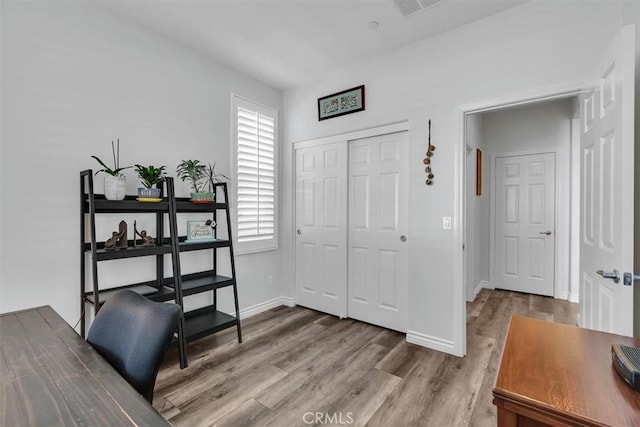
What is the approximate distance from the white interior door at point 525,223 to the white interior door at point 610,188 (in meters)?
2.65

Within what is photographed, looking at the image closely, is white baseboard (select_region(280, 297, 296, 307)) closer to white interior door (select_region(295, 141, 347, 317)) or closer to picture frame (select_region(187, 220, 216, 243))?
white interior door (select_region(295, 141, 347, 317))

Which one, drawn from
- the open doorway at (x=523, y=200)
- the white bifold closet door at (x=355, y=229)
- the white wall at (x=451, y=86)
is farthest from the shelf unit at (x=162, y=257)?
the open doorway at (x=523, y=200)

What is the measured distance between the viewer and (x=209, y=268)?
3.02 meters

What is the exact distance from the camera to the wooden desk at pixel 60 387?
68 cm

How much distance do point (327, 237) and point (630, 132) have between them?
2570 mm

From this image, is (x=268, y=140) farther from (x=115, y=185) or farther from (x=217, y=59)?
(x=115, y=185)

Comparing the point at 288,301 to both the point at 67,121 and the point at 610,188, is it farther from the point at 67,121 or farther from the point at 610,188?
the point at 610,188

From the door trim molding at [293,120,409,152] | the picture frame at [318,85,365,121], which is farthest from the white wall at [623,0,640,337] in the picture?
the picture frame at [318,85,365,121]

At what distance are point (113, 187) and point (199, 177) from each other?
71 cm

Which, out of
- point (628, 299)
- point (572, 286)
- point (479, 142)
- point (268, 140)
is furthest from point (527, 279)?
point (268, 140)

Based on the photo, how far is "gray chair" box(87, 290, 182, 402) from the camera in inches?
38.0

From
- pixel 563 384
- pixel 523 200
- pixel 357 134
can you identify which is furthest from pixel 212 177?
pixel 523 200

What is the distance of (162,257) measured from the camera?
258 cm

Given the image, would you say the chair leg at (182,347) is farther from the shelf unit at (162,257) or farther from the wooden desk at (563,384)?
the wooden desk at (563,384)
